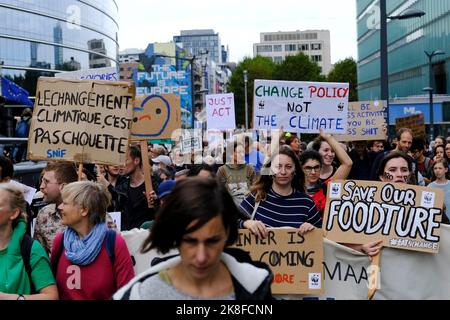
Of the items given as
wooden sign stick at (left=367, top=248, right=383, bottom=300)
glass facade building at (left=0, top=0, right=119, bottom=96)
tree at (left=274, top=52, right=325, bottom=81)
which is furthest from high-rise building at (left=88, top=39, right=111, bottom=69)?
wooden sign stick at (left=367, top=248, right=383, bottom=300)

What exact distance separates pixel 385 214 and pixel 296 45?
558ft

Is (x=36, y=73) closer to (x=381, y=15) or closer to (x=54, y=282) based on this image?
(x=381, y=15)

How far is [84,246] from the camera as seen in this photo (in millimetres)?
3631

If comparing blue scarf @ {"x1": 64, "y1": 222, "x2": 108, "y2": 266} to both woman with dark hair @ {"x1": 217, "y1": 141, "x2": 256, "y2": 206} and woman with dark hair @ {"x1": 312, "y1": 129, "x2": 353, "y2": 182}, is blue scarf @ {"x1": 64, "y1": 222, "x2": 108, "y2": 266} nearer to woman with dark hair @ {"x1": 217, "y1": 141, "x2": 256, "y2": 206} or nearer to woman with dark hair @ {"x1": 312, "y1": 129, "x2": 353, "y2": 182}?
woman with dark hair @ {"x1": 312, "y1": 129, "x2": 353, "y2": 182}

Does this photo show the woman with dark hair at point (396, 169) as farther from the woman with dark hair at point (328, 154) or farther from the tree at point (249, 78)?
the tree at point (249, 78)

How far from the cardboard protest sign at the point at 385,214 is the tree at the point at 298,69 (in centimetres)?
8589

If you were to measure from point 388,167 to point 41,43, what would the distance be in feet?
221

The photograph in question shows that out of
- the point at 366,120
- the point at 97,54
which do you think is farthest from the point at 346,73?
the point at 366,120

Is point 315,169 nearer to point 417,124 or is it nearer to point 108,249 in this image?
point 108,249

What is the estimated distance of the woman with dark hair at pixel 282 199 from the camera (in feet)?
15.8

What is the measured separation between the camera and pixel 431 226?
4770 millimetres

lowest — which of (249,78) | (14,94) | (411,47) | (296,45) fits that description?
(14,94)

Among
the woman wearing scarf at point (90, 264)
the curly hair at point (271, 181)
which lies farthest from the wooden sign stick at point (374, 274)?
the woman wearing scarf at point (90, 264)

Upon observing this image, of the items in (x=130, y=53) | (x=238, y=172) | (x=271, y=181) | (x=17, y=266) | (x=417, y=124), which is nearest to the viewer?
(x=17, y=266)
